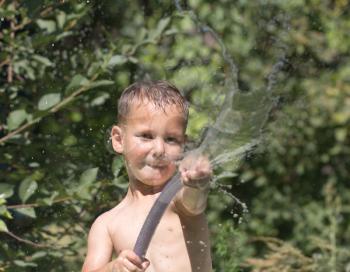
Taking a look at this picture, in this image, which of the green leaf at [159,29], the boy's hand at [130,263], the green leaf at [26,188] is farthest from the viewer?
the green leaf at [159,29]

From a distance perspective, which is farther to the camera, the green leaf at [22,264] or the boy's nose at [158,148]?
the green leaf at [22,264]

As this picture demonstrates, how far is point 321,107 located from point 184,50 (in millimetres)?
1083

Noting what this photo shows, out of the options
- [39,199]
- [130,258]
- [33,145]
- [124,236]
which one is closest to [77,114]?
[33,145]

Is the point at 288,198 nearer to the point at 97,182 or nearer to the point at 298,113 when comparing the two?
the point at 298,113

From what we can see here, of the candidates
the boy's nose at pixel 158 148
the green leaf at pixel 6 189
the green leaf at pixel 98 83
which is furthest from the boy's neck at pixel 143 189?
the green leaf at pixel 98 83

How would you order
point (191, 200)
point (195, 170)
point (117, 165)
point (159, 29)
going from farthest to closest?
point (159, 29) → point (117, 165) → point (191, 200) → point (195, 170)

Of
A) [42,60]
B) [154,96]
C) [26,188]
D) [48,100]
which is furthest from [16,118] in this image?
[154,96]

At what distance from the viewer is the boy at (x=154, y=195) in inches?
106

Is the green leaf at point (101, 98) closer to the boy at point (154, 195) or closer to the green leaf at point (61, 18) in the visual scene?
the green leaf at point (61, 18)

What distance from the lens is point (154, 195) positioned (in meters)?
2.80

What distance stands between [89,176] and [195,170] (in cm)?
148

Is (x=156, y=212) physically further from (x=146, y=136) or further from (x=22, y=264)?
(x=22, y=264)

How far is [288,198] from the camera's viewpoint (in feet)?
18.6

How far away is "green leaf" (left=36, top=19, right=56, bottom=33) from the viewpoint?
387 cm
